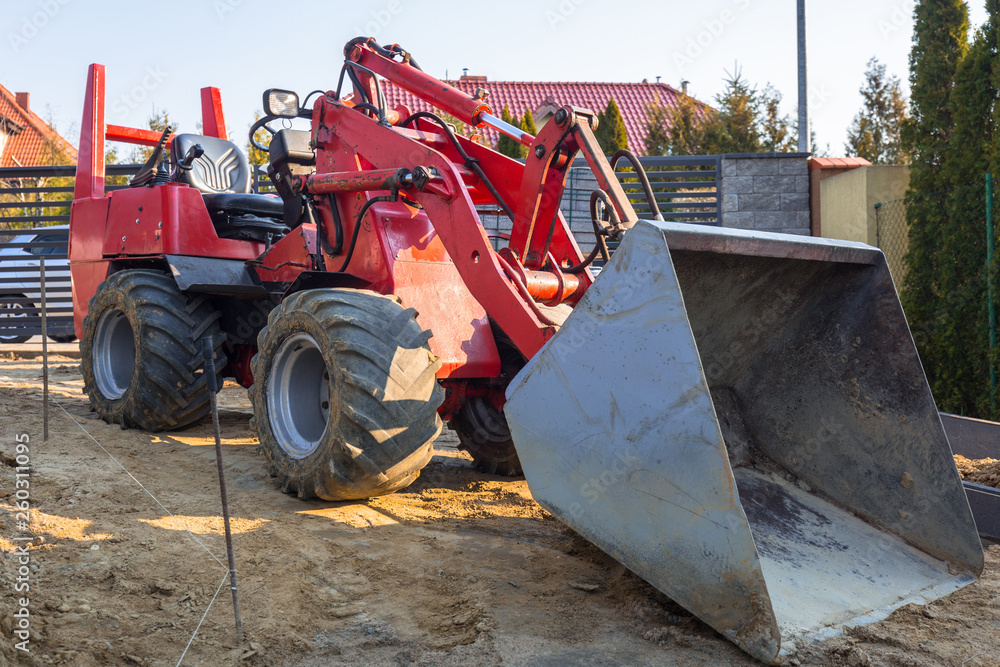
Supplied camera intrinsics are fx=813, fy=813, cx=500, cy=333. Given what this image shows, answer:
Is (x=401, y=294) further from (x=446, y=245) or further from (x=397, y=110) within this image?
(x=397, y=110)

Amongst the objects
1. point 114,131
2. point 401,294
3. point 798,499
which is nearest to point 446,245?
point 401,294

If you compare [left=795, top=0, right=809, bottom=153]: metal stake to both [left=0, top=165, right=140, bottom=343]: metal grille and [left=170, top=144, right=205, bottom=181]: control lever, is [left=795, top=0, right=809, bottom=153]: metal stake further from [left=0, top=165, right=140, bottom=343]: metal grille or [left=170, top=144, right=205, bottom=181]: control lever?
[left=0, top=165, right=140, bottom=343]: metal grille

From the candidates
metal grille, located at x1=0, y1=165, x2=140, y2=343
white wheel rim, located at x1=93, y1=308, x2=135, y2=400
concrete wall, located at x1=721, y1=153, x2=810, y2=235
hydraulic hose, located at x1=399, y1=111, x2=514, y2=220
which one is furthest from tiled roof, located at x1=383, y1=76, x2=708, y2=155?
hydraulic hose, located at x1=399, y1=111, x2=514, y2=220

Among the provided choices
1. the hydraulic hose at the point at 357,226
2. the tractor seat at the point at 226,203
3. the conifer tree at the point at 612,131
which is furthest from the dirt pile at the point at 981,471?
the conifer tree at the point at 612,131

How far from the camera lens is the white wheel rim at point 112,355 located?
215 inches

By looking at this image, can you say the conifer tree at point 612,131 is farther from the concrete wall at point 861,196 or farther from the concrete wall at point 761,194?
the concrete wall at point 861,196

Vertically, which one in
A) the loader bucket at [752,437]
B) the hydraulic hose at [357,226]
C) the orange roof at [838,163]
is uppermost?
the orange roof at [838,163]

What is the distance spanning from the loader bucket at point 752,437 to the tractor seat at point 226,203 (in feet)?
11.5

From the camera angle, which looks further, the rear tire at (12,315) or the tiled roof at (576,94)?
the tiled roof at (576,94)

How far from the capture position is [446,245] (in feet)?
12.3

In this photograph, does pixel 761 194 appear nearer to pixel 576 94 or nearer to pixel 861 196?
pixel 861 196

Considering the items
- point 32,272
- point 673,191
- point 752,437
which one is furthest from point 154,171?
point 32,272

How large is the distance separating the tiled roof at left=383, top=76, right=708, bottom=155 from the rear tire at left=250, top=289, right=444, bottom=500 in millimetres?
21477

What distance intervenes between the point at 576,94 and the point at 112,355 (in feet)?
73.6
